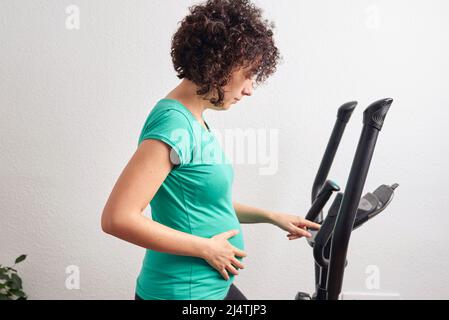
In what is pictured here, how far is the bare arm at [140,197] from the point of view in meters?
0.92

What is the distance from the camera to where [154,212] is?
111 centimetres

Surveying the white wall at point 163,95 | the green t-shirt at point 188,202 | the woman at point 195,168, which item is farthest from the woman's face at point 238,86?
the white wall at point 163,95

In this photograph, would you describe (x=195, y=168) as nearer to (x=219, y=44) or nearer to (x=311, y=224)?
(x=219, y=44)

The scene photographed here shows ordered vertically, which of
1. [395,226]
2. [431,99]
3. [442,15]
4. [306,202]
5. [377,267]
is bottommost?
[377,267]

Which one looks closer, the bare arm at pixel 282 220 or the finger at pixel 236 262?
the finger at pixel 236 262

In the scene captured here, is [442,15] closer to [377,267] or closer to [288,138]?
[288,138]

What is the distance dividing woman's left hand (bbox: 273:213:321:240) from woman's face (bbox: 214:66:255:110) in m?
0.39

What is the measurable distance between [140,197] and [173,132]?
0.46 feet

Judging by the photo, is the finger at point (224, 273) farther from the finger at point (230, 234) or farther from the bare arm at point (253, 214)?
the bare arm at point (253, 214)

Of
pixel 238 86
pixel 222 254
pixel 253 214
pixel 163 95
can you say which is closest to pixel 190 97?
pixel 238 86

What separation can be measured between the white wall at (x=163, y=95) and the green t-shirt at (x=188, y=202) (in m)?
1.08

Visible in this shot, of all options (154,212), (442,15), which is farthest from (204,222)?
(442,15)

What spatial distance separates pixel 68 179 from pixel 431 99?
162 centimetres

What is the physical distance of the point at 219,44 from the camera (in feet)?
3.46
